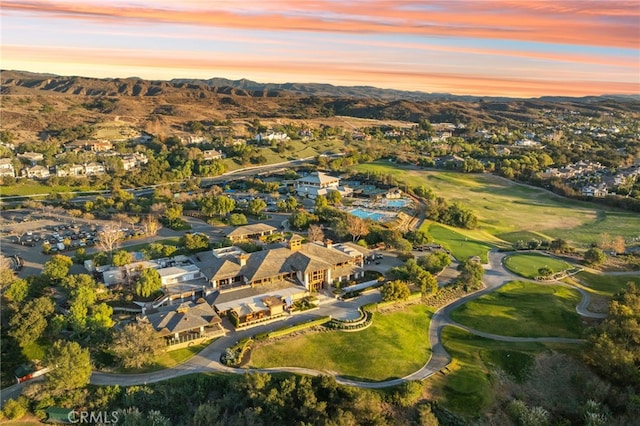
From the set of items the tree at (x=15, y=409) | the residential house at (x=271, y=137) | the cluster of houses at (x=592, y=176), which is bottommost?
the tree at (x=15, y=409)

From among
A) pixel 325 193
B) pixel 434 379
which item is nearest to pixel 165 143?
pixel 325 193

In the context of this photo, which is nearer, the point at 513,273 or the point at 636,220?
the point at 513,273

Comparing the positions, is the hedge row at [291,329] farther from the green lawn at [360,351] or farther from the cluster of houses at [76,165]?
the cluster of houses at [76,165]

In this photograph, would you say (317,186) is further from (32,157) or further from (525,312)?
(32,157)

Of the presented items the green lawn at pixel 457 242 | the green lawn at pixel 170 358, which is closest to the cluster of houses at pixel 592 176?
the green lawn at pixel 457 242

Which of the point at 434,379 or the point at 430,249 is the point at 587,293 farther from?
the point at 434,379

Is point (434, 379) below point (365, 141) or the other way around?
below

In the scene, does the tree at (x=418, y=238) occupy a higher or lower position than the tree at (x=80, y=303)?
higher

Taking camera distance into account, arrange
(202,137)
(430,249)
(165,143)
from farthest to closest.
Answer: (202,137) < (165,143) < (430,249)
